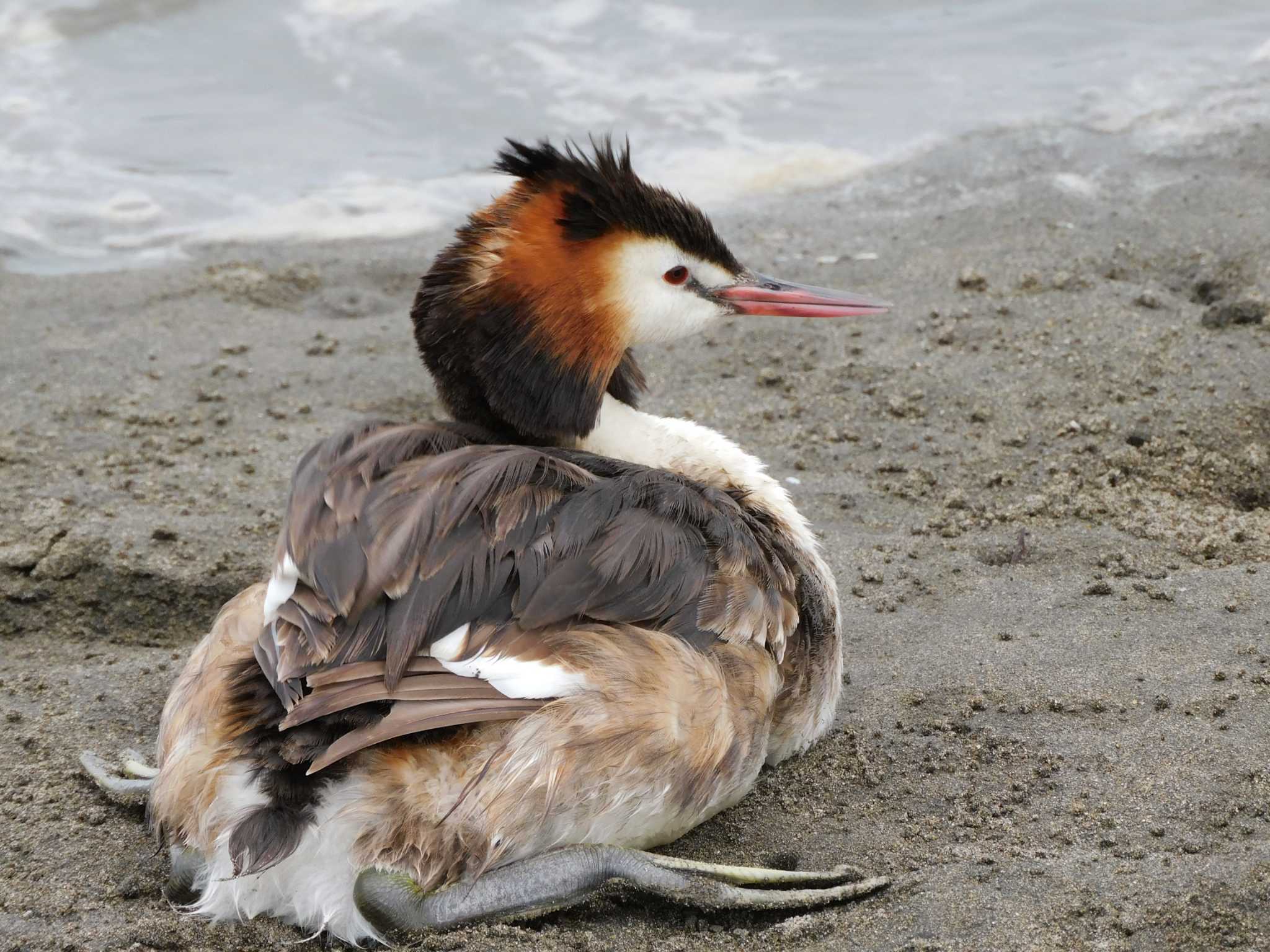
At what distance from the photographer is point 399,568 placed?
10.2 ft

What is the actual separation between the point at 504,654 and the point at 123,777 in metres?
1.28

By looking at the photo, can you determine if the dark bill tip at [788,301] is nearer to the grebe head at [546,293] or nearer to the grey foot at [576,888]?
the grebe head at [546,293]

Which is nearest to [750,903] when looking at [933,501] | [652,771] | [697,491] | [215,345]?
[652,771]

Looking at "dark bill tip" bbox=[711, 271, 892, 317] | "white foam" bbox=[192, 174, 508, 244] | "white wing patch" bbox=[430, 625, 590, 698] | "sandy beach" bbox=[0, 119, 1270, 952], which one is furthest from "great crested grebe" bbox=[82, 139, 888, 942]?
"white foam" bbox=[192, 174, 508, 244]

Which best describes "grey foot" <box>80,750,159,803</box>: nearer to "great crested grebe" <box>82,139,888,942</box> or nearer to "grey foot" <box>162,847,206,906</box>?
"great crested grebe" <box>82,139,888,942</box>

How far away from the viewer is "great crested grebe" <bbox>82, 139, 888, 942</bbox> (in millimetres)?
2979

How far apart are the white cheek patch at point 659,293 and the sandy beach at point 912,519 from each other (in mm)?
1065

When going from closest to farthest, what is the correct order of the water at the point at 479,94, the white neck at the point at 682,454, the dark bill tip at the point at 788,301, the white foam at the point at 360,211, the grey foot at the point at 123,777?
the grey foot at the point at 123,777, the white neck at the point at 682,454, the dark bill tip at the point at 788,301, the white foam at the point at 360,211, the water at the point at 479,94

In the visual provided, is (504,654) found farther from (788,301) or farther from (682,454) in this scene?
(788,301)

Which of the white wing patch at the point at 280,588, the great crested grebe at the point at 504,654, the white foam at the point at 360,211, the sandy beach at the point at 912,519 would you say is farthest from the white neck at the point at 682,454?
the white foam at the point at 360,211

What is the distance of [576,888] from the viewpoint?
3.08 metres

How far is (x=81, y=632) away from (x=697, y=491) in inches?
85.0

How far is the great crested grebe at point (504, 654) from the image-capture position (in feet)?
9.77

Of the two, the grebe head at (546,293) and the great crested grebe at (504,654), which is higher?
the grebe head at (546,293)
